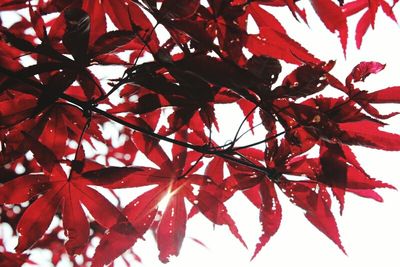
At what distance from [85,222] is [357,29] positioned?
71cm

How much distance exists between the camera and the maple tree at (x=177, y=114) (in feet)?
2.02

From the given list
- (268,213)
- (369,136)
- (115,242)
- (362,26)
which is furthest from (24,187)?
(362,26)

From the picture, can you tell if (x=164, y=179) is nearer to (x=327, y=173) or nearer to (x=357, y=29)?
(x=327, y=173)

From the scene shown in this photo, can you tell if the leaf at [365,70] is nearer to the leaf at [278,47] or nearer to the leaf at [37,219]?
the leaf at [278,47]

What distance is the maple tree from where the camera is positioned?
2.02 feet

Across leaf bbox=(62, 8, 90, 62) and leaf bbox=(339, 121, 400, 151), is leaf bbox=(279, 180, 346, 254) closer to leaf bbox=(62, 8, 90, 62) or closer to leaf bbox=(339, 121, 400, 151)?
leaf bbox=(339, 121, 400, 151)

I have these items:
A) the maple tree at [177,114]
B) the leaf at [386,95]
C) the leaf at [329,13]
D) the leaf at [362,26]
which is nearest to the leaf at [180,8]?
the maple tree at [177,114]

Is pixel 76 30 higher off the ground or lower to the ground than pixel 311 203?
higher

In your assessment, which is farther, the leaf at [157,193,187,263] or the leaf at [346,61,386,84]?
the leaf at [157,193,187,263]

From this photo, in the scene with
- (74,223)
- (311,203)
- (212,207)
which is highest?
(74,223)

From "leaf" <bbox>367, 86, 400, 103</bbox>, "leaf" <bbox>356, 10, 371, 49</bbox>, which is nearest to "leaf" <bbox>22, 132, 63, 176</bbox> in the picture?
"leaf" <bbox>367, 86, 400, 103</bbox>

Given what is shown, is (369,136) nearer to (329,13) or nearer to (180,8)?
(329,13)

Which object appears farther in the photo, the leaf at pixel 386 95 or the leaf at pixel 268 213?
the leaf at pixel 268 213

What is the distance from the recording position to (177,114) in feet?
2.53
